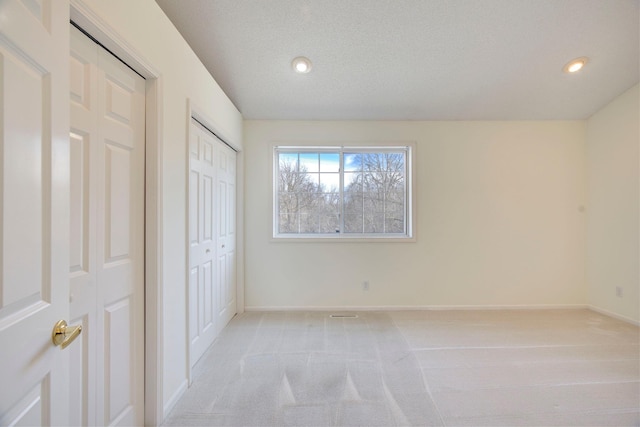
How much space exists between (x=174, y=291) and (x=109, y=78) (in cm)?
118

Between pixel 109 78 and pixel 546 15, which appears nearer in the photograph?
pixel 109 78

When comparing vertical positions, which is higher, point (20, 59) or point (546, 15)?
point (546, 15)

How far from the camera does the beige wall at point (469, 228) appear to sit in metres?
3.22

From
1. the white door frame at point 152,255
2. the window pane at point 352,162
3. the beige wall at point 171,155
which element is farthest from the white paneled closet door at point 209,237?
the window pane at point 352,162

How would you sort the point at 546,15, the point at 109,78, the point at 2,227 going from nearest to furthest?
the point at 2,227, the point at 109,78, the point at 546,15

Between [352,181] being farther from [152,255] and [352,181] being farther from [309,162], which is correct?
[152,255]

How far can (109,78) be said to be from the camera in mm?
1247

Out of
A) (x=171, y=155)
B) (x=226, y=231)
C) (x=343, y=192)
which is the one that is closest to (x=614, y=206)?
(x=343, y=192)

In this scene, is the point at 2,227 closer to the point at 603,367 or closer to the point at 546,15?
the point at 546,15

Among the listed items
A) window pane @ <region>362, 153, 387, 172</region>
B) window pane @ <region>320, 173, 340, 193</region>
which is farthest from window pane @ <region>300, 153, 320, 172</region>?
window pane @ <region>362, 153, 387, 172</region>

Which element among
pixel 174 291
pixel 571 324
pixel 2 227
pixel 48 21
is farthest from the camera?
pixel 571 324

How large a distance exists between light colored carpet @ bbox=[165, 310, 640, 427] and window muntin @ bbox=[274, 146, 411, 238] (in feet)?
3.56

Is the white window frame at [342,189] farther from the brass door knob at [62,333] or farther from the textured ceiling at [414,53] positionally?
the brass door knob at [62,333]

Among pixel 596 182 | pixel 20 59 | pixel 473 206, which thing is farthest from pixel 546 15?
pixel 20 59
